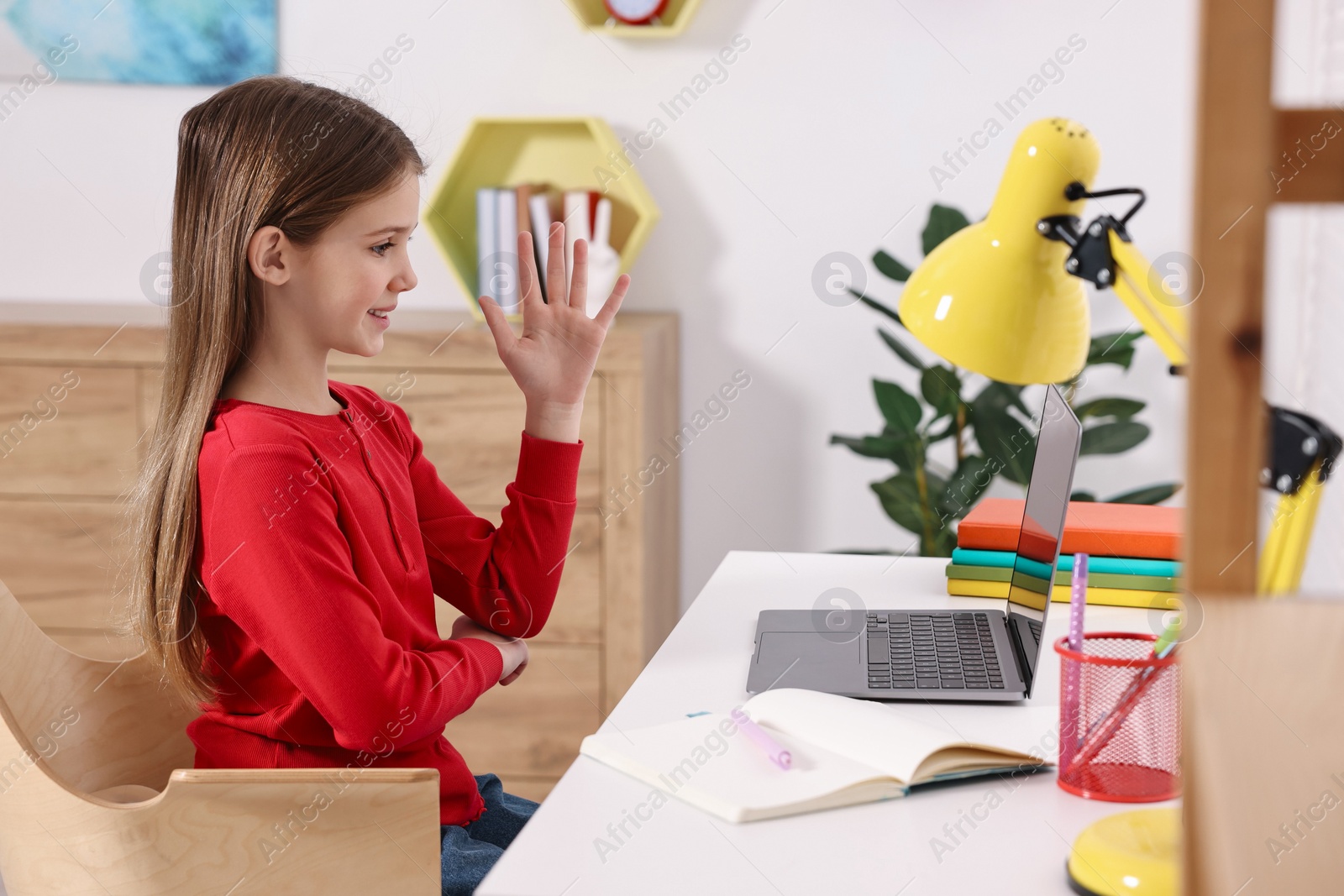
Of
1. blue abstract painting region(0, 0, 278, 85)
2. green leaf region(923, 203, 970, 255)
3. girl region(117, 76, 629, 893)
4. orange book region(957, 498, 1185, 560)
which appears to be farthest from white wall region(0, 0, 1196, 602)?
girl region(117, 76, 629, 893)

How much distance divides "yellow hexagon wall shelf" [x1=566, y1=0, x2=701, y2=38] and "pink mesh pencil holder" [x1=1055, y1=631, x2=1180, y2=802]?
2.04 m

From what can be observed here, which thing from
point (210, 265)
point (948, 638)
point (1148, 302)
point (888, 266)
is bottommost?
point (948, 638)

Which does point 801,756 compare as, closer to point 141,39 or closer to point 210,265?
point 210,265

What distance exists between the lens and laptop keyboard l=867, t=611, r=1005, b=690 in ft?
3.94

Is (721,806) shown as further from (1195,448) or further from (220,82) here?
(220,82)

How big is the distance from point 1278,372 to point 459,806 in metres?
1.53

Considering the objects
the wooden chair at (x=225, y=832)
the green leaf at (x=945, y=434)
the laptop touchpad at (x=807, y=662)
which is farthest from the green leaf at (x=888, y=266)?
the wooden chair at (x=225, y=832)

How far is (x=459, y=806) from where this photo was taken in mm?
1275

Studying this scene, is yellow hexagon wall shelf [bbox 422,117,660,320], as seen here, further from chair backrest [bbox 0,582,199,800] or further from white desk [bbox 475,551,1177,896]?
white desk [bbox 475,551,1177,896]

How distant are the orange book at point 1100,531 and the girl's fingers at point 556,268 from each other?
0.58m

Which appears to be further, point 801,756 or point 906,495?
point 906,495

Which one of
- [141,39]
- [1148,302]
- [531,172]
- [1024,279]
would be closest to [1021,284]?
[1024,279]

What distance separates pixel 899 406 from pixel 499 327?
1.34 m

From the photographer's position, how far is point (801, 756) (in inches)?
39.4
